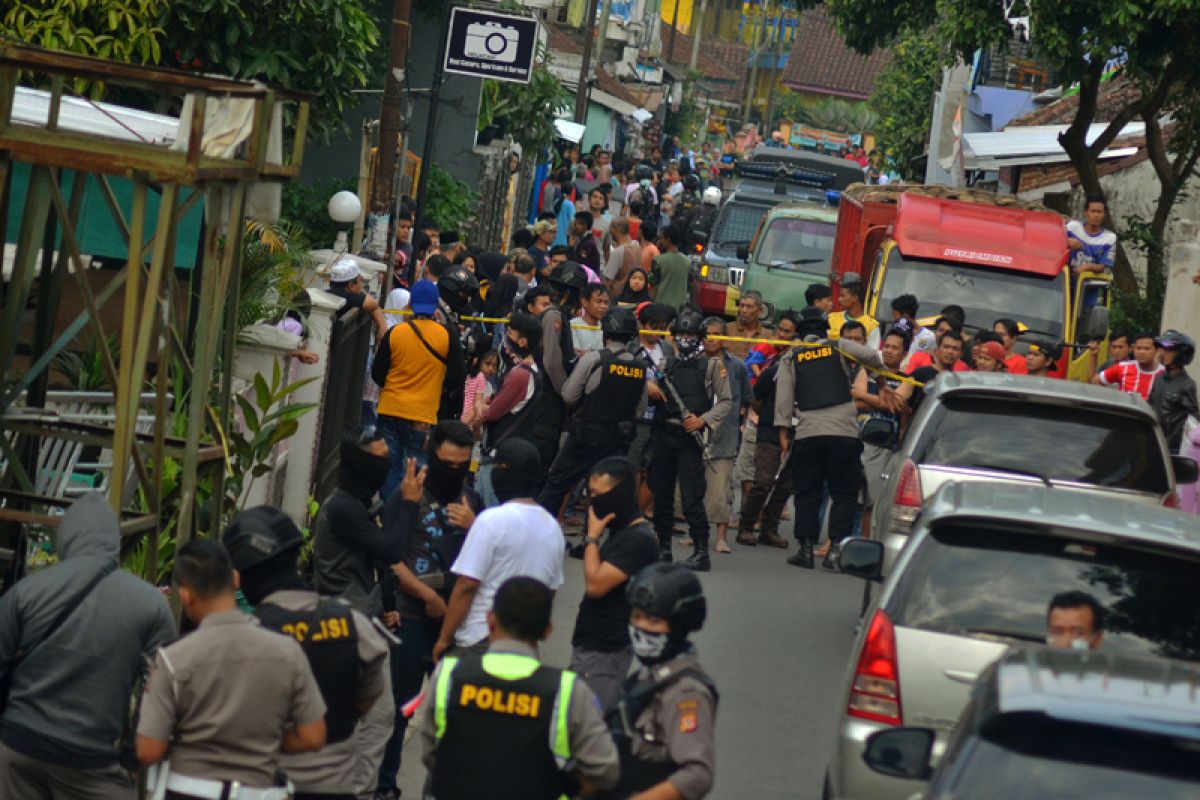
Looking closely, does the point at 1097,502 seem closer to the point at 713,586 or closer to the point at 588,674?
the point at 588,674

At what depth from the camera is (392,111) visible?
16.2m

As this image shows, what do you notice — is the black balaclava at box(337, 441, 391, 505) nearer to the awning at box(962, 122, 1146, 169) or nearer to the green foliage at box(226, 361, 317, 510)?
the green foliage at box(226, 361, 317, 510)

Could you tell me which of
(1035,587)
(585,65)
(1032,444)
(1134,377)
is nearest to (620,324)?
(1032,444)

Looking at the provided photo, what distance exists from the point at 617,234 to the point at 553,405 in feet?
25.3

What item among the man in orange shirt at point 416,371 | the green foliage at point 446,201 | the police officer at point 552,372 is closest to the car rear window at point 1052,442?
the police officer at point 552,372

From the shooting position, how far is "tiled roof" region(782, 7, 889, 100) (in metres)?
99.8

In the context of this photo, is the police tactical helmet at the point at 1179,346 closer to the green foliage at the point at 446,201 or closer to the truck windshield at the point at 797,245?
the green foliage at the point at 446,201

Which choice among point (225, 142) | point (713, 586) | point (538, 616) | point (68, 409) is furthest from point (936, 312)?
point (538, 616)

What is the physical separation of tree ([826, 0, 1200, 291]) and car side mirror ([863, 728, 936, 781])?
52.9ft

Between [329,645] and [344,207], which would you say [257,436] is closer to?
[329,645]

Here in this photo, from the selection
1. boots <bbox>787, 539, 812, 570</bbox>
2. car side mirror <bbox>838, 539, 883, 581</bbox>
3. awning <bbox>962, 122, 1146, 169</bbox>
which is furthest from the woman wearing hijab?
car side mirror <bbox>838, 539, 883, 581</bbox>

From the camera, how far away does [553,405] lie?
43.1ft

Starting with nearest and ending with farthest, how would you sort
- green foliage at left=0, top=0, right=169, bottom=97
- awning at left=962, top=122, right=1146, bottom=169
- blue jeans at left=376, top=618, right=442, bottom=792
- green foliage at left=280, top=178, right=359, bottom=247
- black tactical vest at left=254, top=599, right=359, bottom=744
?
black tactical vest at left=254, top=599, right=359, bottom=744
blue jeans at left=376, top=618, right=442, bottom=792
green foliage at left=0, top=0, right=169, bottom=97
green foliage at left=280, top=178, right=359, bottom=247
awning at left=962, top=122, right=1146, bottom=169

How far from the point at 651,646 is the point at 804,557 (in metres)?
8.38
